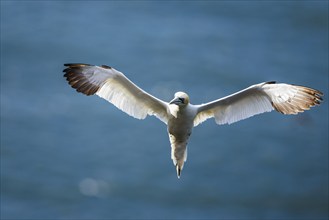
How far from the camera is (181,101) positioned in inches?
564

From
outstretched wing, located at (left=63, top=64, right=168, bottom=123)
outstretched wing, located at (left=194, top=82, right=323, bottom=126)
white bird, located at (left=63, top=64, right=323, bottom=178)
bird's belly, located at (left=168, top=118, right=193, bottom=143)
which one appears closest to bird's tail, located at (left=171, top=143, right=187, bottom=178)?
white bird, located at (left=63, top=64, right=323, bottom=178)

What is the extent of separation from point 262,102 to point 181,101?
1599 millimetres

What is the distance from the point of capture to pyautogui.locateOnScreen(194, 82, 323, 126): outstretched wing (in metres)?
14.7

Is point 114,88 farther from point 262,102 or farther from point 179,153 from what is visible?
point 262,102

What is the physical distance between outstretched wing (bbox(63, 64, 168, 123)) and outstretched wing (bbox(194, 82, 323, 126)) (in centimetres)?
86

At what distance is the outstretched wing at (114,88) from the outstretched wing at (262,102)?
0.86m

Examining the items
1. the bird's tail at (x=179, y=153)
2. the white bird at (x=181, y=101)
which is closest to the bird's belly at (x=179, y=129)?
the white bird at (x=181, y=101)

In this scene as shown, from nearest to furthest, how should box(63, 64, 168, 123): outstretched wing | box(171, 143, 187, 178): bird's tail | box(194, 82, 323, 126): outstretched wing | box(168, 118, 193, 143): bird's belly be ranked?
box(63, 64, 168, 123): outstretched wing, box(168, 118, 193, 143): bird's belly, box(194, 82, 323, 126): outstretched wing, box(171, 143, 187, 178): bird's tail

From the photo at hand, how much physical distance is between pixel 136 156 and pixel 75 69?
1673cm

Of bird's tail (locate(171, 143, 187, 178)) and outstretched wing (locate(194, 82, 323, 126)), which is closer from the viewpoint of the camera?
outstretched wing (locate(194, 82, 323, 126))

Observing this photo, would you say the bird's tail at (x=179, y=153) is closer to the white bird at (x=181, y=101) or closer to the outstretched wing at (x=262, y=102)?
the white bird at (x=181, y=101)

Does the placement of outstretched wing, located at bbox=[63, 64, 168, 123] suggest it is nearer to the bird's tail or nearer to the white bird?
the white bird

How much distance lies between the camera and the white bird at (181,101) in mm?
14531

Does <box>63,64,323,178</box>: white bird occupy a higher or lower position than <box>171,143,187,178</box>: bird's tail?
higher
